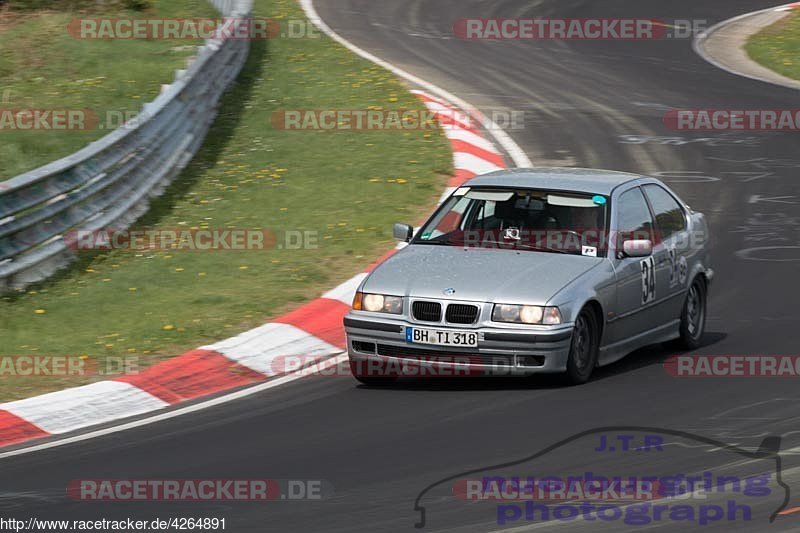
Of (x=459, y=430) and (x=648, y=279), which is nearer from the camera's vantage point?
(x=459, y=430)

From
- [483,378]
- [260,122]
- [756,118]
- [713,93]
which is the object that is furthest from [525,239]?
[713,93]

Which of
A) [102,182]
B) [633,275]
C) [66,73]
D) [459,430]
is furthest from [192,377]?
[66,73]

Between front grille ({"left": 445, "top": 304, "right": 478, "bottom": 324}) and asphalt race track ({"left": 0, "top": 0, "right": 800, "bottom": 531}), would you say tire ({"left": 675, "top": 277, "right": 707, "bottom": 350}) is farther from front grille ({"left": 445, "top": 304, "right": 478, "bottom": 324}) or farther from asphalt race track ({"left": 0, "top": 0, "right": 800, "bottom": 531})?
front grille ({"left": 445, "top": 304, "right": 478, "bottom": 324})

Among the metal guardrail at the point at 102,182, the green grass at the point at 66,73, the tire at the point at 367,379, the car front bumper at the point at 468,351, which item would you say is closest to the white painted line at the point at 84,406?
the tire at the point at 367,379

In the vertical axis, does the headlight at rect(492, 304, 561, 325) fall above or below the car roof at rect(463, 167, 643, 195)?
below

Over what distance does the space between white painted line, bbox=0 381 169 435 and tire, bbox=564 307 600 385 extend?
8.95 ft

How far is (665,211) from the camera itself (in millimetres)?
10898

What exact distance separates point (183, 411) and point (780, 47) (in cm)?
2041

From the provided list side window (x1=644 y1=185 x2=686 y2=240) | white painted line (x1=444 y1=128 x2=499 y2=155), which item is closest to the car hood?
side window (x1=644 y1=185 x2=686 y2=240)

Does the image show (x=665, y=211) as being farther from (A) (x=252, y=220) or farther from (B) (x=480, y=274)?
(A) (x=252, y=220)

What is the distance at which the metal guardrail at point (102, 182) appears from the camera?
12117mm

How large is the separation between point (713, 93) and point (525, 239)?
13.4 m

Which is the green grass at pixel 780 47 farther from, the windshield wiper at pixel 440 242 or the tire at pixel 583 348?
the tire at pixel 583 348

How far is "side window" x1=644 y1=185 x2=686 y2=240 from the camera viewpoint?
1073 cm
